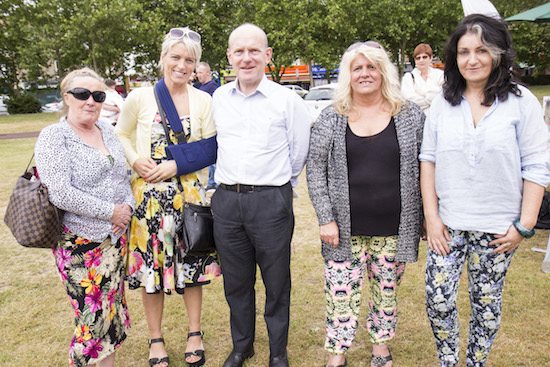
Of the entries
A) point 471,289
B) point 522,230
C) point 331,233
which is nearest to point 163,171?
point 331,233

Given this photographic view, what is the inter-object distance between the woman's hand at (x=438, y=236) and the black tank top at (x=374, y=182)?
0.73 ft

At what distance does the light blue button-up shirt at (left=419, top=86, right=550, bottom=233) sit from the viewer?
2.29 m

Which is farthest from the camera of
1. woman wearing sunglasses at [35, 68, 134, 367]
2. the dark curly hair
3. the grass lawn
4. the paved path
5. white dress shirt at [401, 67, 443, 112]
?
the paved path

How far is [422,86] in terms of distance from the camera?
6754 mm

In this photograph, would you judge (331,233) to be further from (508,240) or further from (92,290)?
(92,290)

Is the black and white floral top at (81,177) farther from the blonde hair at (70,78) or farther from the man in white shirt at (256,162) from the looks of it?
the man in white shirt at (256,162)

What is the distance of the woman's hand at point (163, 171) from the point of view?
9.24 ft

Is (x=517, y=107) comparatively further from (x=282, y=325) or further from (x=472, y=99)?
(x=282, y=325)

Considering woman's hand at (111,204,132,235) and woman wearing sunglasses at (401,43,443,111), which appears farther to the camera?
woman wearing sunglasses at (401,43,443,111)

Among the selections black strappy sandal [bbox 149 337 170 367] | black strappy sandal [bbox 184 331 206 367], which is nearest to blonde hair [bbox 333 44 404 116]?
black strappy sandal [bbox 184 331 206 367]

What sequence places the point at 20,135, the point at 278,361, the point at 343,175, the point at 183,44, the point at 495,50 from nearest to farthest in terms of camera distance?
the point at 495,50 → the point at 343,175 → the point at 183,44 → the point at 278,361 → the point at 20,135

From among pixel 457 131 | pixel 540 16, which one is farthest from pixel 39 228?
pixel 540 16

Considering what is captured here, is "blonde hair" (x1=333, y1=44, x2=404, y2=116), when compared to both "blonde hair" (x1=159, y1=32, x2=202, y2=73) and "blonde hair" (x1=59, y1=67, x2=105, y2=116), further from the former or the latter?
"blonde hair" (x1=59, y1=67, x2=105, y2=116)

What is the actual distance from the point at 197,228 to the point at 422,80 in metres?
5.03
